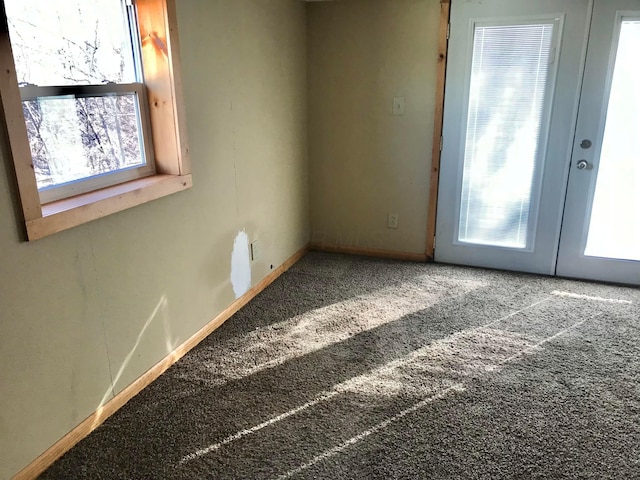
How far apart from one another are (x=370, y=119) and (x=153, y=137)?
5.84 ft

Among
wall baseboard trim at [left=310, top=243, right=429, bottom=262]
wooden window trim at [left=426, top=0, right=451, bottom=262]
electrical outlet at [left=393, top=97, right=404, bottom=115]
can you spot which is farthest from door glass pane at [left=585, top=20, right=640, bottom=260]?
electrical outlet at [left=393, top=97, right=404, bottom=115]

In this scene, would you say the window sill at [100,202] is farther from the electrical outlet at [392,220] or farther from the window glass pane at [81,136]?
the electrical outlet at [392,220]

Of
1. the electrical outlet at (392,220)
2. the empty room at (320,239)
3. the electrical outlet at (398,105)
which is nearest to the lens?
the empty room at (320,239)

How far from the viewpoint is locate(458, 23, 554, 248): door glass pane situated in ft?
10.5

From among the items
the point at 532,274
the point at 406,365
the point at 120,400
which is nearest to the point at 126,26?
the point at 120,400

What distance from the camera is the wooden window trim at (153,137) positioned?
1.61 metres

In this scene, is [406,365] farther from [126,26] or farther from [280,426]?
[126,26]

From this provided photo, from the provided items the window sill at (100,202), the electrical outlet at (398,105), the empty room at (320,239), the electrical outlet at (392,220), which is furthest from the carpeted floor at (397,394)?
the electrical outlet at (398,105)

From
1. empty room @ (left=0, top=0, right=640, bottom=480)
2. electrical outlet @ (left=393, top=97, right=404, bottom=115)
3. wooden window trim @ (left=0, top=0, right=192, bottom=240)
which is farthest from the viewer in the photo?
electrical outlet @ (left=393, top=97, right=404, bottom=115)

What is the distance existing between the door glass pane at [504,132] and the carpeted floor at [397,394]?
0.56m

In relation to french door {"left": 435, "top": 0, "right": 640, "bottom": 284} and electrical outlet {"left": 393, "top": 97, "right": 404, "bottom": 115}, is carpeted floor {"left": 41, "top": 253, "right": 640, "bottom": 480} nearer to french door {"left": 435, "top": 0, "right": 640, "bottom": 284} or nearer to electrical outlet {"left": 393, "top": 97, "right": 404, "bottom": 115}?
french door {"left": 435, "top": 0, "right": 640, "bottom": 284}

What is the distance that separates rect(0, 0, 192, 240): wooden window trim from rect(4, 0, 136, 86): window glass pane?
4.4 inches

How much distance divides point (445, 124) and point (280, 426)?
239 cm

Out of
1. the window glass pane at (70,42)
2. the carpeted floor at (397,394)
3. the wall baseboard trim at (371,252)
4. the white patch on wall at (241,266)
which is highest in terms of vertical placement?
the window glass pane at (70,42)
